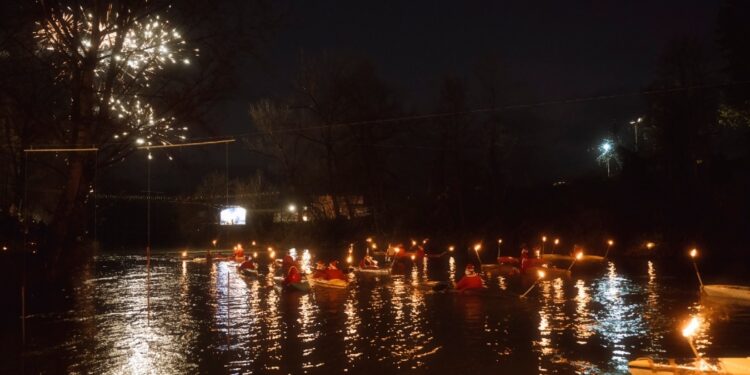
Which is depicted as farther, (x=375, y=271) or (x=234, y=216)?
(x=234, y=216)

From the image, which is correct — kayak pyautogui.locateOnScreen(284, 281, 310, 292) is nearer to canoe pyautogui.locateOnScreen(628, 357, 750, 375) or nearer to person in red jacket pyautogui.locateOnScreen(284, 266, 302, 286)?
person in red jacket pyautogui.locateOnScreen(284, 266, 302, 286)

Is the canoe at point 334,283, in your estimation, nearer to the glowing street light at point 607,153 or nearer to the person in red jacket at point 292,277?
the person in red jacket at point 292,277

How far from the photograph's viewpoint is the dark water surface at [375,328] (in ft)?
44.9

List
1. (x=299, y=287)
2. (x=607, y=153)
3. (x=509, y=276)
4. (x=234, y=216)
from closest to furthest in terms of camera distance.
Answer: (x=299, y=287) → (x=509, y=276) → (x=607, y=153) → (x=234, y=216)

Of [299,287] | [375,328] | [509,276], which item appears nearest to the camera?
[375,328]

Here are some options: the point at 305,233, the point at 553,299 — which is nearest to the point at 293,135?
the point at 305,233

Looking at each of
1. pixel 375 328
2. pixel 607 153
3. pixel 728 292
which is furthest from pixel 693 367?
pixel 607 153

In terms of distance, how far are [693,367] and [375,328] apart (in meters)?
8.66

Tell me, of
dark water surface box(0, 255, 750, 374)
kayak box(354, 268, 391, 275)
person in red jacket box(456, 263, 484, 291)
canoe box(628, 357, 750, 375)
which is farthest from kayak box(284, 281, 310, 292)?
canoe box(628, 357, 750, 375)

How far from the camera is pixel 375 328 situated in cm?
1755

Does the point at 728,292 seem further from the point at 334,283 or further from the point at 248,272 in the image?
the point at 248,272

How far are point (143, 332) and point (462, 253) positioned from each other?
3200 cm

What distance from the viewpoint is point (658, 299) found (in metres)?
21.8

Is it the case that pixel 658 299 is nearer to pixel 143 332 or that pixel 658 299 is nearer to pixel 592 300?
pixel 592 300
